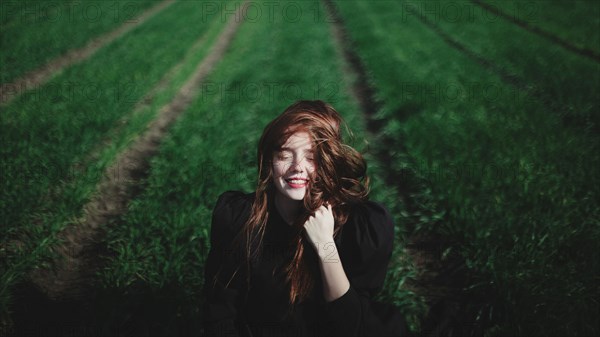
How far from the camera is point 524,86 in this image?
7.21 meters

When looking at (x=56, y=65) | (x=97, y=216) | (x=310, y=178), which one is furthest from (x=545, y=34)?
(x=56, y=65)

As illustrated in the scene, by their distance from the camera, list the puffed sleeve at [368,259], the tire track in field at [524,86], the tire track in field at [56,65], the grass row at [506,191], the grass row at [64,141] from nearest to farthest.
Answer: the puffed sleeve at [368,259] → the grass row at [506,191] → the grass row at [64,141] → the tire track in field at [524,86] → the tire track in field at [56,65]

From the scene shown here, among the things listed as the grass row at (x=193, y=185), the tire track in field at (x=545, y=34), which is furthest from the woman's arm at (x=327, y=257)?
the tire track in field at (x=545, y=34)

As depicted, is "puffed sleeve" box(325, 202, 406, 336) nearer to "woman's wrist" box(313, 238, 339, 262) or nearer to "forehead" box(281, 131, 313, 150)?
"woman's wrist" box(313, 238, 339, 262)

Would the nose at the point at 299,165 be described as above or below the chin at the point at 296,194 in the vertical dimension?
above

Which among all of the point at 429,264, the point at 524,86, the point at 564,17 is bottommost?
the point at 429,264

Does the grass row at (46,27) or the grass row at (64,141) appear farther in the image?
the grass row at (46,27)

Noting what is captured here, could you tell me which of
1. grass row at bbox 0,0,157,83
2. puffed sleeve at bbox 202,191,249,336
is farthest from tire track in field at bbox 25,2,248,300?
grass row at bbox 0,0,157,83

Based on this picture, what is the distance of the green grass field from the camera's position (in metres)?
2.56

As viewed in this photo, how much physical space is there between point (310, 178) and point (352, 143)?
2.41 ft

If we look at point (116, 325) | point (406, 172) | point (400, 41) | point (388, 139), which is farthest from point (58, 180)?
point (400, 41)

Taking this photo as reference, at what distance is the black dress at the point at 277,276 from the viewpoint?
144 cm

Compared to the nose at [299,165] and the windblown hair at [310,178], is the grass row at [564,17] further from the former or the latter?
the nose at [299,165]

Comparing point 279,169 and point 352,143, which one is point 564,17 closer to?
point 352,143
